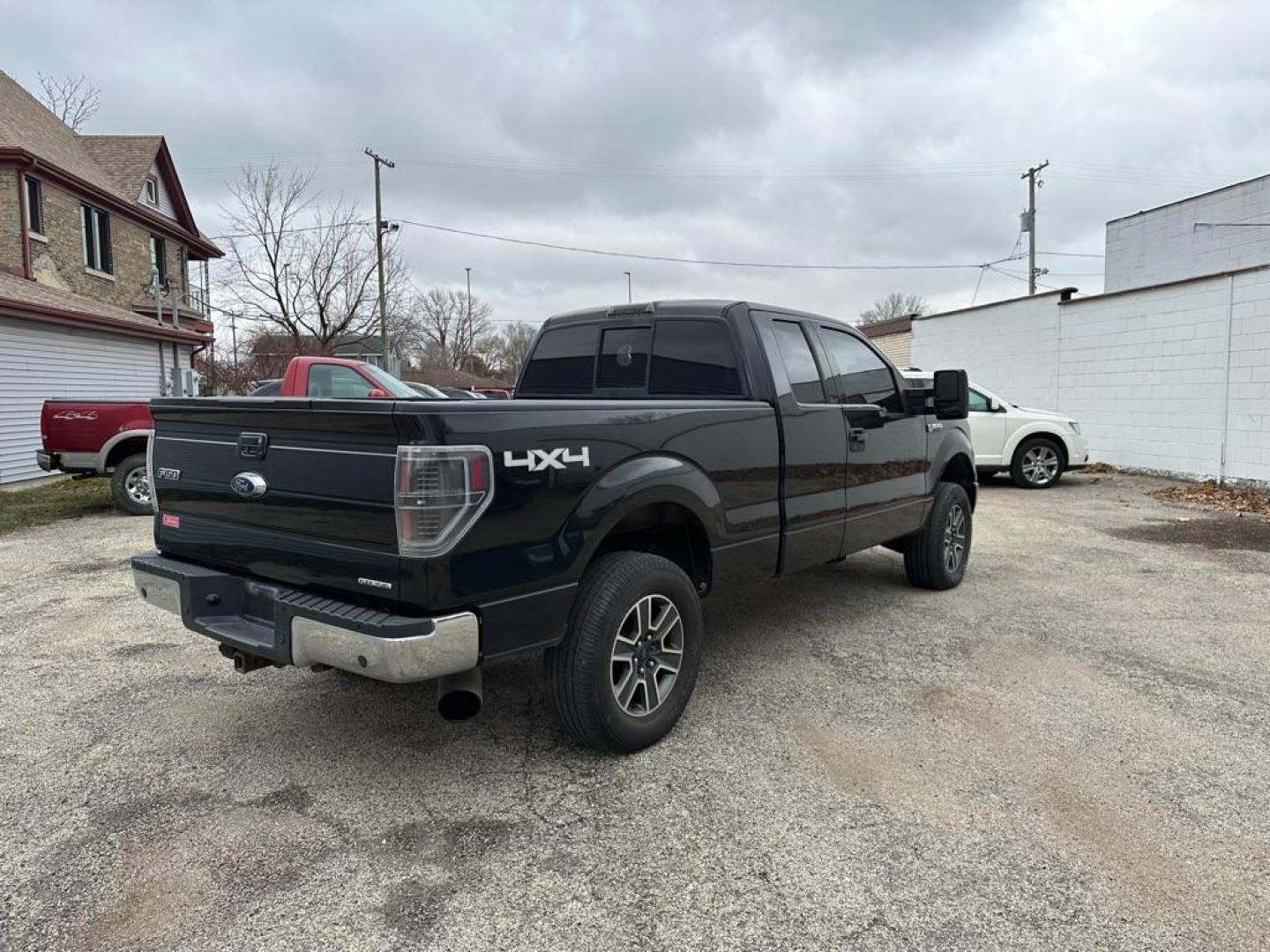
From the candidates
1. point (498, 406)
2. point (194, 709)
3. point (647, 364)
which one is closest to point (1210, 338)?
point (647, 364)

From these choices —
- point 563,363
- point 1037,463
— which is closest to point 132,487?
point 563,363

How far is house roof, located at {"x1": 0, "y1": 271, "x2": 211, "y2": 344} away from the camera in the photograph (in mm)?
12609

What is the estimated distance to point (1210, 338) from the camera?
11648 millimetres

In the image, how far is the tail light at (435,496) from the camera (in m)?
2.58

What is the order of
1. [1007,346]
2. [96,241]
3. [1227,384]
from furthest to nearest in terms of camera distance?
[96,241]
[1007,346]
[1227,384]

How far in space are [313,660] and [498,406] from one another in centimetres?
108

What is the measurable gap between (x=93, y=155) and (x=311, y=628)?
27392mm

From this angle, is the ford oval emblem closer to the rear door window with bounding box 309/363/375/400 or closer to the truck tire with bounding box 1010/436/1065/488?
the rear door window with bounding box 309/363/375/400

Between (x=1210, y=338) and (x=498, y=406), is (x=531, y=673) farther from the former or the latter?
(x=1210, y=338)

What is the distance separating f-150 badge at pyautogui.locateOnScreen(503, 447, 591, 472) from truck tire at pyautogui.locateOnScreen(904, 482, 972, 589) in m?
3.57

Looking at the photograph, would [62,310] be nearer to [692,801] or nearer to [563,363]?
[563,363]

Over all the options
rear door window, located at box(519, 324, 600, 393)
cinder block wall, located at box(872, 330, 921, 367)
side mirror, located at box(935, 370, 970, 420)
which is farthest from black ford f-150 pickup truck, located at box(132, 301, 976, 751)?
cinder block wall, located at box(872, 330, 921, 367)

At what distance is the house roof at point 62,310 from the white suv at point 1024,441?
44.3 ft

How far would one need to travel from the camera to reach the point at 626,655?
130 inches
